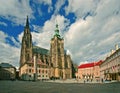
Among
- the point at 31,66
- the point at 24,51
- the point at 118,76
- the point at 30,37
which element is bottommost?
the point at 118,76

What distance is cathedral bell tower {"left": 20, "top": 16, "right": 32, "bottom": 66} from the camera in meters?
149

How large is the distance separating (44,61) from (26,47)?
62.6ft

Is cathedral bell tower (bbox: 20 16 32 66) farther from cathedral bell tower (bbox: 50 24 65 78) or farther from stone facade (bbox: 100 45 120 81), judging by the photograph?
stone facade (bbox: 100 45 120 81)

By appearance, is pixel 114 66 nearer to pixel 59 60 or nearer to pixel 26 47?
pixel 26 47

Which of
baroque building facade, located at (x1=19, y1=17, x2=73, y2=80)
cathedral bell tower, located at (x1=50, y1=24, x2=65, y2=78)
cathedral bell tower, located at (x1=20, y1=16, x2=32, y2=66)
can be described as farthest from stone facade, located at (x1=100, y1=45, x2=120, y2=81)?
cathedral bell tower, located at (x1=50, y1=24, x2=65, y2=78)

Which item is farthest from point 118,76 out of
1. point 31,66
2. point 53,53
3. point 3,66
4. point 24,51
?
point 3,66

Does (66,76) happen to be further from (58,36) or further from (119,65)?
(119,65)

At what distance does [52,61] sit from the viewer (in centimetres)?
16925

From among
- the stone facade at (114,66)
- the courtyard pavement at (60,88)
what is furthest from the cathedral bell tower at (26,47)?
the courtyard pavement at (60,88)

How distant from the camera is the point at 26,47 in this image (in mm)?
152000

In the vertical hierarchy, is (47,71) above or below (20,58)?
below

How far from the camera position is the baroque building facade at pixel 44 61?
131 m

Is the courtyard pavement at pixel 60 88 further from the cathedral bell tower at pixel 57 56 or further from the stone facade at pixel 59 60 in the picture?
the stone facade at pixel 59 60

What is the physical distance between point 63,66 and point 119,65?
4136 inches
